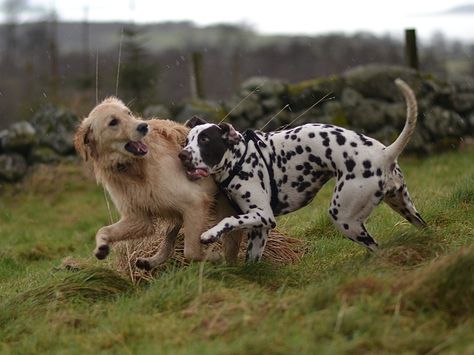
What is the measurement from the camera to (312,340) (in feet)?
13.7

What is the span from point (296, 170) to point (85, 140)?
1.75m

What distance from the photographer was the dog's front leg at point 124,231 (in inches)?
235

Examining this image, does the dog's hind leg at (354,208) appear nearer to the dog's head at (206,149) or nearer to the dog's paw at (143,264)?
the dog's head at (206,149)

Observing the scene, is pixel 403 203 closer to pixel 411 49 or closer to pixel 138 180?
pixel 138 180

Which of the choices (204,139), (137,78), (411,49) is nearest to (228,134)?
(204,139)

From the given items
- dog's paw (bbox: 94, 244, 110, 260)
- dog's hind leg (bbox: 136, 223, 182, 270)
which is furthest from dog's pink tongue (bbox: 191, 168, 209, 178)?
dog's paw (bbox: 94, 244, 110, 260)

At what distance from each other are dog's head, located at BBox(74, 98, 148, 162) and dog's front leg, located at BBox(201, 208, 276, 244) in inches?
32.7

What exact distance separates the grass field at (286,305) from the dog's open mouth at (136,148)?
980 mm

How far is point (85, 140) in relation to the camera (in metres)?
6.08

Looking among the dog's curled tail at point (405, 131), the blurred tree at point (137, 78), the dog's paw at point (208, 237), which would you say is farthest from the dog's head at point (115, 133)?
the blurred tree at point (137, 78)

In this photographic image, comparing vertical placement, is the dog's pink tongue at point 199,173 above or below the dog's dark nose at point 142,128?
below

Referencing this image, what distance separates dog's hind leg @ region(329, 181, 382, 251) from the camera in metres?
5.86

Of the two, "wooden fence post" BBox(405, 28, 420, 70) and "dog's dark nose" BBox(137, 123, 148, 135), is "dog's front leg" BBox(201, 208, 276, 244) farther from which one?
"wooden fence post" BBox(405, 28, 420, 70)

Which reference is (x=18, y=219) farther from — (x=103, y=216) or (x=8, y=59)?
(x=8, y=59)
